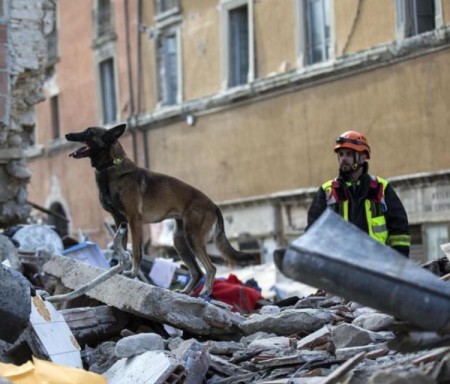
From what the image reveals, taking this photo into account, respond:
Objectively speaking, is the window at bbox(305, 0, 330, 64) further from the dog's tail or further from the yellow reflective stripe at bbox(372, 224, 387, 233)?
the yellow reflective stripe at bbox(372, 224, 387, 233)

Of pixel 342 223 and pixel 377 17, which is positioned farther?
pixel 377 17

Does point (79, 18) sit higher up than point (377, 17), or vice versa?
point (79, 18)

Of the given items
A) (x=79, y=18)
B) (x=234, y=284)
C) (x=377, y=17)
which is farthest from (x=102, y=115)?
(x=234, y=284)

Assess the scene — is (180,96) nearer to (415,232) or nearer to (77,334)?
(415,232)

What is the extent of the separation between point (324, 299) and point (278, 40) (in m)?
14.1

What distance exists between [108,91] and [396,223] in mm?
22288

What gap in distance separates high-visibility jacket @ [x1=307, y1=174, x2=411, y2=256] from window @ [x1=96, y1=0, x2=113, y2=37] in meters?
21.7

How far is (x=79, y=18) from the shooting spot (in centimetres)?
3055

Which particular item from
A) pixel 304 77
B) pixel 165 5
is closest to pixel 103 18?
pixel 165 5

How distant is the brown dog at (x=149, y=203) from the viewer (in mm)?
10281

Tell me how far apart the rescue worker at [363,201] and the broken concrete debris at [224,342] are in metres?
0.62

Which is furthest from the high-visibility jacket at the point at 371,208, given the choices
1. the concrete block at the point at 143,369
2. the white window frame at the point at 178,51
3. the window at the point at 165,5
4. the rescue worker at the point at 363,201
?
the window at the point at 165,5

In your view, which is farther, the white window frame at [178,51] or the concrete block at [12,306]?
the white window frame at [178,51]

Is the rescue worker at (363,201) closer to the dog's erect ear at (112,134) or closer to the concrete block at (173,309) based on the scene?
the concrete block at (173,309)
